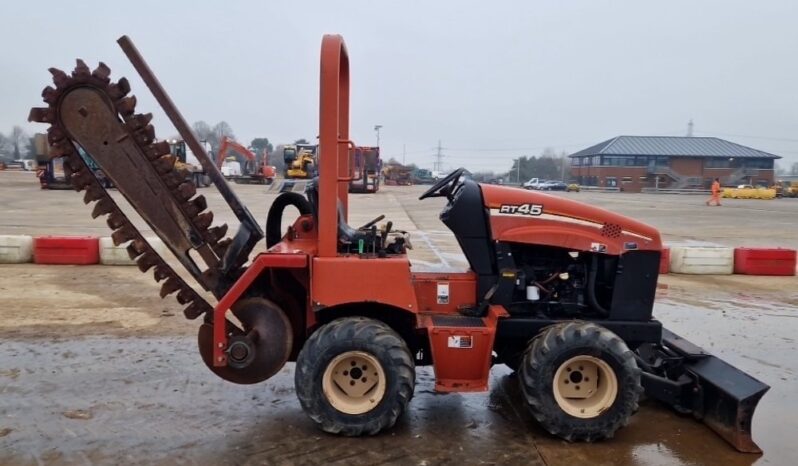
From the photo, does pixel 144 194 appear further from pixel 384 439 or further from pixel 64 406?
pixel 384 439

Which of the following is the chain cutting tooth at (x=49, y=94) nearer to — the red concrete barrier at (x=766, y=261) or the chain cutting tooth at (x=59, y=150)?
the chain cutting tooth at (x=59, y=150)

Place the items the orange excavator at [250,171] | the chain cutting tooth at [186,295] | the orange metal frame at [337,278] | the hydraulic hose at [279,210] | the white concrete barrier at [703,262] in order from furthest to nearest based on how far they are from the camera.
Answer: the orange excavator at [250,171] → the white concrete barrier at [703,262] → the hydraulic hose at [279,210] → the chain cutting tooth at [186,295] → the orange metal frame at [337,278]

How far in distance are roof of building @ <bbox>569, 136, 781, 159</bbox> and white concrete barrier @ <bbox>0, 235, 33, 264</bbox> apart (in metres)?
75.4

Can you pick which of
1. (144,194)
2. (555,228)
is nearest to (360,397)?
(555,228)

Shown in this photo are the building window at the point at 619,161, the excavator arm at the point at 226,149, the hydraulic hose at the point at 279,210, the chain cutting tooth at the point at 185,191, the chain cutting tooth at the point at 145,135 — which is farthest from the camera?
the building window at the point at 619,161

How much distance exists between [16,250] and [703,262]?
12.4 meters

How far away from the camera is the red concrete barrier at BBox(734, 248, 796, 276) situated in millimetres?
11273

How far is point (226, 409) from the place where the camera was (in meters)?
4.81

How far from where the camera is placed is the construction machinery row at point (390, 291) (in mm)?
4242

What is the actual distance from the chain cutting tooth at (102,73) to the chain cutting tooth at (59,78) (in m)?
0.19

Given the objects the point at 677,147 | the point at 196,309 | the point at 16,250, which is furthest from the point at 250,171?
the point at 677,147

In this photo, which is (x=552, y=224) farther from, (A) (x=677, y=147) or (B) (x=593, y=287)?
(A) (x=677, y=147)

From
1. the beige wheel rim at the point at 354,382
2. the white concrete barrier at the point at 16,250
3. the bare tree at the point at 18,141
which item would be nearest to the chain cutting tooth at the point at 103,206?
the beige wheel rim at the point at 354,382

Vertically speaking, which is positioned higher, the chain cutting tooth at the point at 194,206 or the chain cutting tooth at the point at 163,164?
the chain cutting tooth at the point at 163,164
